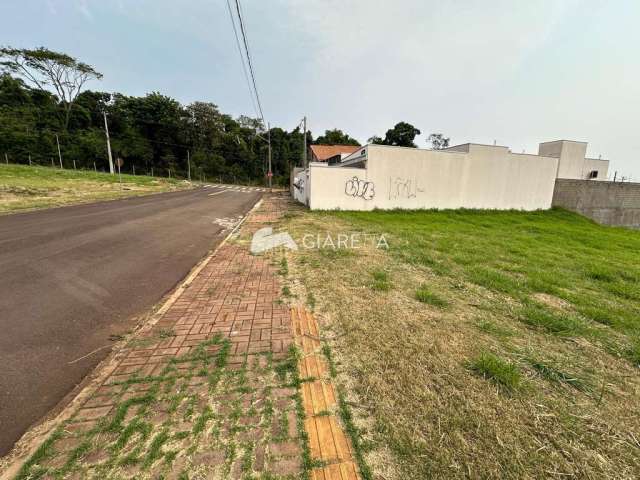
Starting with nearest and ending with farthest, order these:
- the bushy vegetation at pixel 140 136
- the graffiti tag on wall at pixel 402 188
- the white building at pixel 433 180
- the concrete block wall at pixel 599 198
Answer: the white building at pixel 433 180 → the graffiti tag on wall at pixel 402 188 → the concrete block wall at pixel 599 198 → the bushy vegetation at pixel 140 136

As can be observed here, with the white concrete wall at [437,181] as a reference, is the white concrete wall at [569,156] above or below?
above

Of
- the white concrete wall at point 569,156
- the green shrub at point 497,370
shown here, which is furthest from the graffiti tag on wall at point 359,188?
the white concrete wall at point 569,156

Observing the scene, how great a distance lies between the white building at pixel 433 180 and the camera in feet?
46.9

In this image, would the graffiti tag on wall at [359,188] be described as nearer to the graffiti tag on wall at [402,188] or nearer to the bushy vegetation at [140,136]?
the graffiti tag on wall at [402,188]

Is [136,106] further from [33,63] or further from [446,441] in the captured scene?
[446,441]

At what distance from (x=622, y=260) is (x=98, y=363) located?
35.3ft

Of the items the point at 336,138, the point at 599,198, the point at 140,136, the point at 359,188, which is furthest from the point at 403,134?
the point at 140,136

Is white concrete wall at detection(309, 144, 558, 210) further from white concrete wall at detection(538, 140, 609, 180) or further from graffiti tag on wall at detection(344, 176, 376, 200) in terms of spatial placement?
white concrete wall at detection(538, 140, 609, 180)

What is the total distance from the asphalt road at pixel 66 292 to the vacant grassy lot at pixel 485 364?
2266 millimetres

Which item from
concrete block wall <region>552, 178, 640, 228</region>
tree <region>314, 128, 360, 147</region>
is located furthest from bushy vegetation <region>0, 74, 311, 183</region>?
concrete block wall <region>552, 178, 640, 228</region>

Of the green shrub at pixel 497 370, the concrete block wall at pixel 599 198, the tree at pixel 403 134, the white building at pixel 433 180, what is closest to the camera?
the green shrub at pixel 497 370

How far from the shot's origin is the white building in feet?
46.9

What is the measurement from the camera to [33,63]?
3884 centimetres

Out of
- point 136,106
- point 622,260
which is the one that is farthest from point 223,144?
point 622,260
